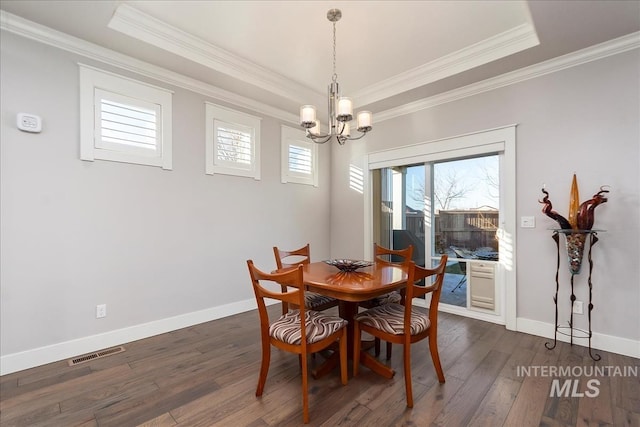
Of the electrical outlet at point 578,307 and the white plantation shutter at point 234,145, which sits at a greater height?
the white plantation shutter at point 234,145

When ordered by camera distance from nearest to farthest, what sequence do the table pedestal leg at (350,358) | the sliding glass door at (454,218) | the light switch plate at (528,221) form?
the table pedestal leg at (350,358), the light switch plate at (528,221), the sliding glass door at (454,218)

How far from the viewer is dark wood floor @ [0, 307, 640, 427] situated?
174cm

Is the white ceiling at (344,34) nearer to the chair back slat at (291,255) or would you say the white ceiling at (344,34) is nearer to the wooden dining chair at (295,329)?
the chair back slat at (291,255)

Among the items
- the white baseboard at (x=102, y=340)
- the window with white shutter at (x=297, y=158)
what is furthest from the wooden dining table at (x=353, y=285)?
the window with white shutter at (x=297, y=158)

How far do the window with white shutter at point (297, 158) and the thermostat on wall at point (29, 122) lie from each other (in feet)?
8.36

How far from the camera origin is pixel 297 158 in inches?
176

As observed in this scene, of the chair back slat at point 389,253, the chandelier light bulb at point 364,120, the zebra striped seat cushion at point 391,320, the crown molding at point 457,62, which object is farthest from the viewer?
the chair back slat at point 389,253

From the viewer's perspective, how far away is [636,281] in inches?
97.8

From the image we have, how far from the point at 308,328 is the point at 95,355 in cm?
207

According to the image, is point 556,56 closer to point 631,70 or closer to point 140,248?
point 631,70

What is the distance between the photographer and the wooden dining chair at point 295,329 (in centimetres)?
174

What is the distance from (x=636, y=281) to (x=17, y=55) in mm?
5512

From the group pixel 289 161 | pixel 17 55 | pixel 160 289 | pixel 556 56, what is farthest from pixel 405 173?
pixel 17 55

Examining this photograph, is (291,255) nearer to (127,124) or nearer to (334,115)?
(334,115)
